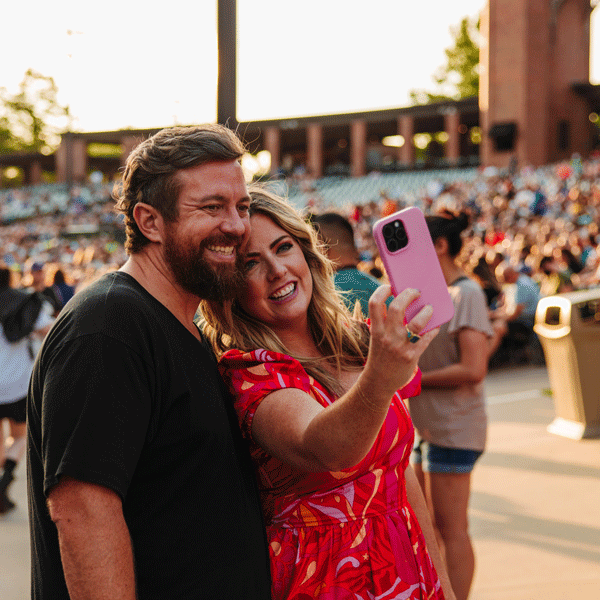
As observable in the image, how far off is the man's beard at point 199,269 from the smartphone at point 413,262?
371 millimetres

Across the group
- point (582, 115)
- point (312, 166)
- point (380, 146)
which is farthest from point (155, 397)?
point (380, 146)

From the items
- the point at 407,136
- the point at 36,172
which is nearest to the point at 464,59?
the point at 407,136

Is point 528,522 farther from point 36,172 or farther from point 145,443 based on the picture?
point 36,172

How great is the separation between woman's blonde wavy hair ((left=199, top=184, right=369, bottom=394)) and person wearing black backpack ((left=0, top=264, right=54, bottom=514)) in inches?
160

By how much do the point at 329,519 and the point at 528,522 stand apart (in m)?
3.45

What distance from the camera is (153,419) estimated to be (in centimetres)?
137

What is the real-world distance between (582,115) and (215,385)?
4200 cm

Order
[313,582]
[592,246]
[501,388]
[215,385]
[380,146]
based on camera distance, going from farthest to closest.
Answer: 1. [380,146]
2. [592,246]
3. [501,388]
4. [313,582]
5. [215,385]

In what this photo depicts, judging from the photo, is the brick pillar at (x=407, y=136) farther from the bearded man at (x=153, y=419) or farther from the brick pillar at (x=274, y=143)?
the bearded man at (x=153, y=419)

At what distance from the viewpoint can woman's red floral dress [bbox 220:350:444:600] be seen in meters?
1.72

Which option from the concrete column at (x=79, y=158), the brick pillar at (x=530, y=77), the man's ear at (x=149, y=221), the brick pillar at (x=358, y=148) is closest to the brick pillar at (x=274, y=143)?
the brick pillar at (x=358, y=148)

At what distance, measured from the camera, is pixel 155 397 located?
4.52ft

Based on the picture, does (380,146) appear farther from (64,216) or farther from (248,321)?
(248,321)

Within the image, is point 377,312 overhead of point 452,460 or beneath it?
overhead
